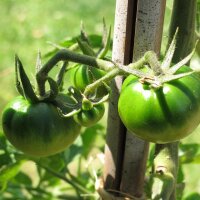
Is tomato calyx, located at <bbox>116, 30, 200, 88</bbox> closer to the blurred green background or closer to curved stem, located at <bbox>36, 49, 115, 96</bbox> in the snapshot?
curved stem, located at <bbox>36, 49, 115, 96</bbox>

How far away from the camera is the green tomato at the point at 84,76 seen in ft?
3.34

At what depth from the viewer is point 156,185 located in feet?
3.30

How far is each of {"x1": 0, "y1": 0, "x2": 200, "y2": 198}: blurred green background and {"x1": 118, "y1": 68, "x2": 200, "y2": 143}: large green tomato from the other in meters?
2.38

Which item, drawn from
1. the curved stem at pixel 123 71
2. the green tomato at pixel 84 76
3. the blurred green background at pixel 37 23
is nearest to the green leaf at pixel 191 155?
the green tomato at pixel 84 76

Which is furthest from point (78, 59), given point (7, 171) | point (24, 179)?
point (24, 179)

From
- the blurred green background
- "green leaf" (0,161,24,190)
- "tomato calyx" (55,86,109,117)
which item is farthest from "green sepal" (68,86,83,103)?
the blurred green background

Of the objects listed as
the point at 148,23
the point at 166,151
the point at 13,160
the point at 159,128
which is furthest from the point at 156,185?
the point at 13,160

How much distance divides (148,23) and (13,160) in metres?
0.53

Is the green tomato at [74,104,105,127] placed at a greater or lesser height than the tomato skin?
greater

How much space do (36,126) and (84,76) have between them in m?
0.14

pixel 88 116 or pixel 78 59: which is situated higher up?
pixel 78 59

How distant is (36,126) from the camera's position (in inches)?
39.6

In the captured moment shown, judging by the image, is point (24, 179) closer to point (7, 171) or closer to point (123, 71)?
point (7, 171)

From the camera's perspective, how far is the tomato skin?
3.28ft
